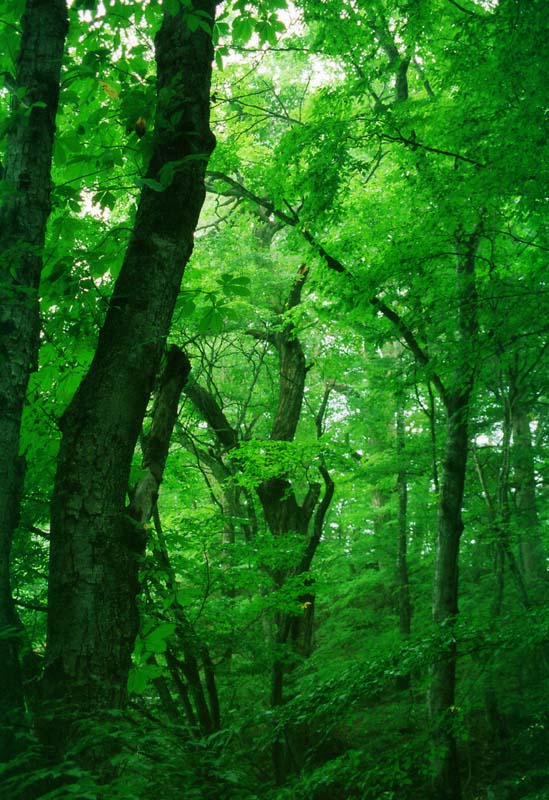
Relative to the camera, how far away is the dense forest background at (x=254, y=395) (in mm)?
1969

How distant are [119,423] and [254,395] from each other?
11221 millimetres

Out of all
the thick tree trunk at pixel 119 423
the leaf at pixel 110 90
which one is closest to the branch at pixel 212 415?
the leaf at pixel 110 90

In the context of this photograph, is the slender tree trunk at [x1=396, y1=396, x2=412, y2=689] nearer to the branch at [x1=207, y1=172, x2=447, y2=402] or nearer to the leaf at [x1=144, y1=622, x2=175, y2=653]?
the branch at [x1=207, y1=172, x2=447, y2=402]

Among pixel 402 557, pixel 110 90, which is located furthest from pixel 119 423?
pixel 402 557

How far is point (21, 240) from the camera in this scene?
1995 mm

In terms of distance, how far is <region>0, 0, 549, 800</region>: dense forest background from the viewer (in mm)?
1969

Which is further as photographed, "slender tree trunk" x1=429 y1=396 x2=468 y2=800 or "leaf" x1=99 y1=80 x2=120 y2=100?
"slender tree trunk" x1=429 y1=396 x2=468 y2=800

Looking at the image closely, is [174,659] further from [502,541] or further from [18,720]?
[502,541]

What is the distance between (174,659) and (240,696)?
3.64 m

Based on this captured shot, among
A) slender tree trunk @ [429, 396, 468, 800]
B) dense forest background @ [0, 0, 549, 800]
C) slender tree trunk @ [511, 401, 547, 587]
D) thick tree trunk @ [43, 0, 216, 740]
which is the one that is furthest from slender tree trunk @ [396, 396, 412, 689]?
thick tree trunk @ [43, 0, 216, 740]

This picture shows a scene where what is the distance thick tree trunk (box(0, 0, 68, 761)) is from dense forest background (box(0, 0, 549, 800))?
1cm

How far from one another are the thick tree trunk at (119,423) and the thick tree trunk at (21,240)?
152mm

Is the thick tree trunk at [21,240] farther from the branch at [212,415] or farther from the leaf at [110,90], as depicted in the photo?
the branch at [212,415]

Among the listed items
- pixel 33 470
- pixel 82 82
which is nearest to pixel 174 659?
pixel 33 470
